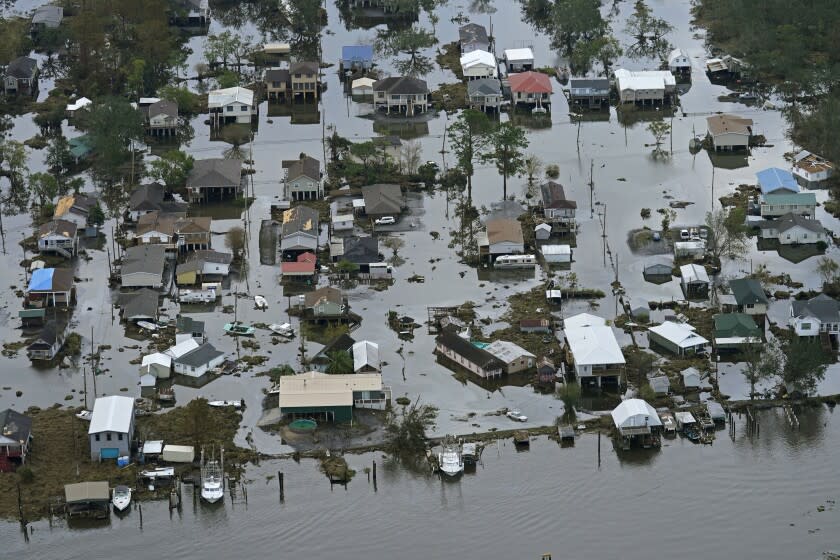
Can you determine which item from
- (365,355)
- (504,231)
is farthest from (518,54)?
(365,355)

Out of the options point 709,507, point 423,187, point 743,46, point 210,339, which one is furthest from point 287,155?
point 709,507

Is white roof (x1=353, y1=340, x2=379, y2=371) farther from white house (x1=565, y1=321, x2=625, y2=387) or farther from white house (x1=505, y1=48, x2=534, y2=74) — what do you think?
white house (x1=505, y1=48, x2=534, y2=74)

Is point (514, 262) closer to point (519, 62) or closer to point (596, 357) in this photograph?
point (596, 357)

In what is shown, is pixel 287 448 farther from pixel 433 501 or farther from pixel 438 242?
pixel 438 242

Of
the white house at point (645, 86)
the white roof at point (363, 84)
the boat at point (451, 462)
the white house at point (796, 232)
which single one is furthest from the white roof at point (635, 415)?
the white roof at point (363, 84)

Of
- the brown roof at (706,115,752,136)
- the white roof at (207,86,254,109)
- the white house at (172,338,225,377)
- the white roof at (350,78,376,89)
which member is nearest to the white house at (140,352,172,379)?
the white house at (172,338,225,377)

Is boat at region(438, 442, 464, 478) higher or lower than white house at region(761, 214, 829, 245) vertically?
lower
